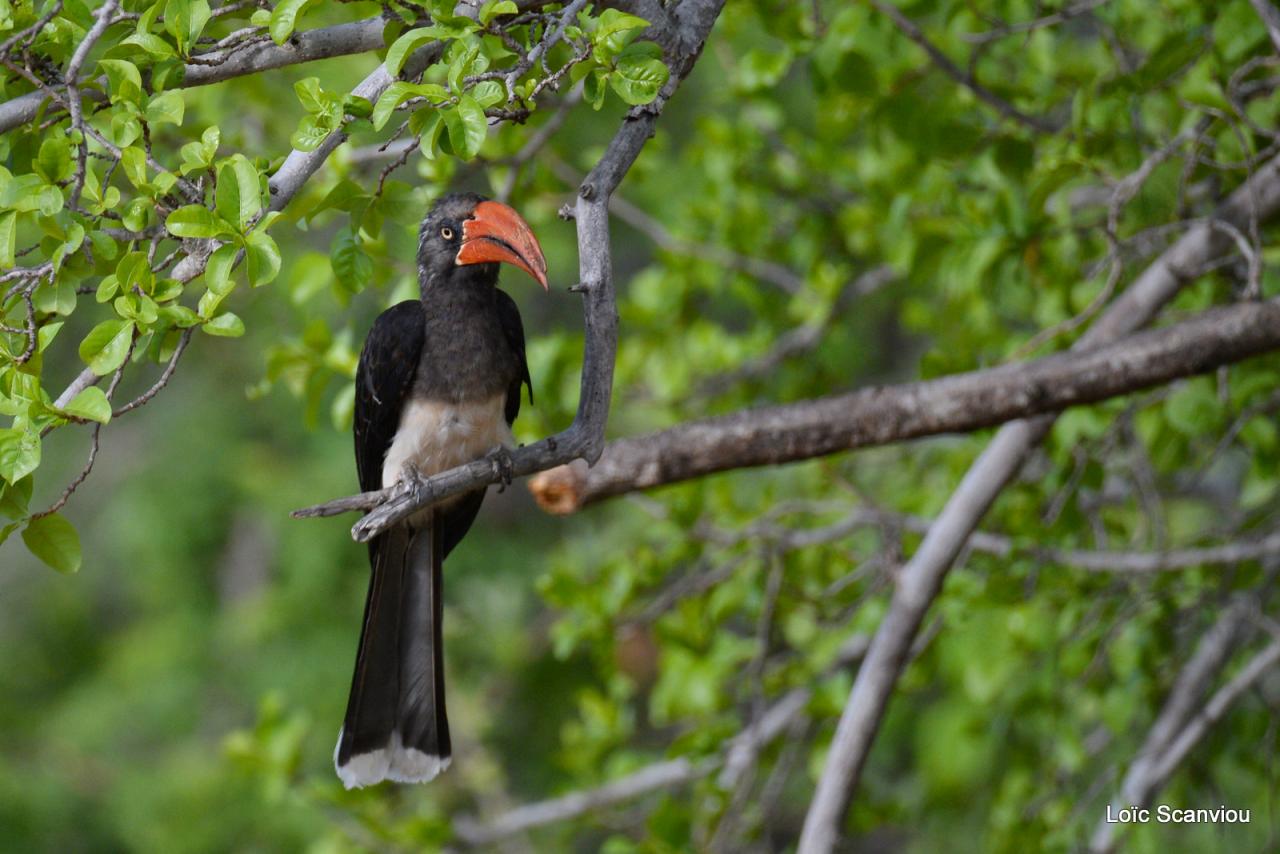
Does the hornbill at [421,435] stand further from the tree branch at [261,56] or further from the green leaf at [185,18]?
the green leaf at [185,18]

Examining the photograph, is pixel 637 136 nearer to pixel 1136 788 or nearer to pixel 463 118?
pixel 463 118

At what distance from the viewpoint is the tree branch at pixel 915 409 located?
2.84 metres

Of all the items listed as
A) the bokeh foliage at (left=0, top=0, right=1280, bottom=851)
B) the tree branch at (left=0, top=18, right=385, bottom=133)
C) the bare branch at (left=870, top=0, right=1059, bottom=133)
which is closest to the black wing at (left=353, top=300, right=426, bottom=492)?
the bokeh foliage at (left=0, top=0, right=1280, bottom=851)

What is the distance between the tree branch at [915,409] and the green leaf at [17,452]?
4.93 feet

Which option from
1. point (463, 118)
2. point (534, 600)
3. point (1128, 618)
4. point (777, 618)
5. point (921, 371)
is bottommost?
point (534, 600)

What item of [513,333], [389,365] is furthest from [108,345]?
[513,333]

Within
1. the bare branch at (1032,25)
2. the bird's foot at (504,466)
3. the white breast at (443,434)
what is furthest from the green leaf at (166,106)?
the bare branch at (1032,25)

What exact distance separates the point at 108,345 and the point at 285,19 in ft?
1.72

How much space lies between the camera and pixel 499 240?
2871mm

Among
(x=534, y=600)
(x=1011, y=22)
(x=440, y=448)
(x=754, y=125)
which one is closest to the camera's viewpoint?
(x=440, y=448)

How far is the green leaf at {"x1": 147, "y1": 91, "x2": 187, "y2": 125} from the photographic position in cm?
200

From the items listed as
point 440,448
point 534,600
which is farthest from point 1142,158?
point 534,600

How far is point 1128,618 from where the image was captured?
11.5 feet

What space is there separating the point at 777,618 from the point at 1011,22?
1.78 m
